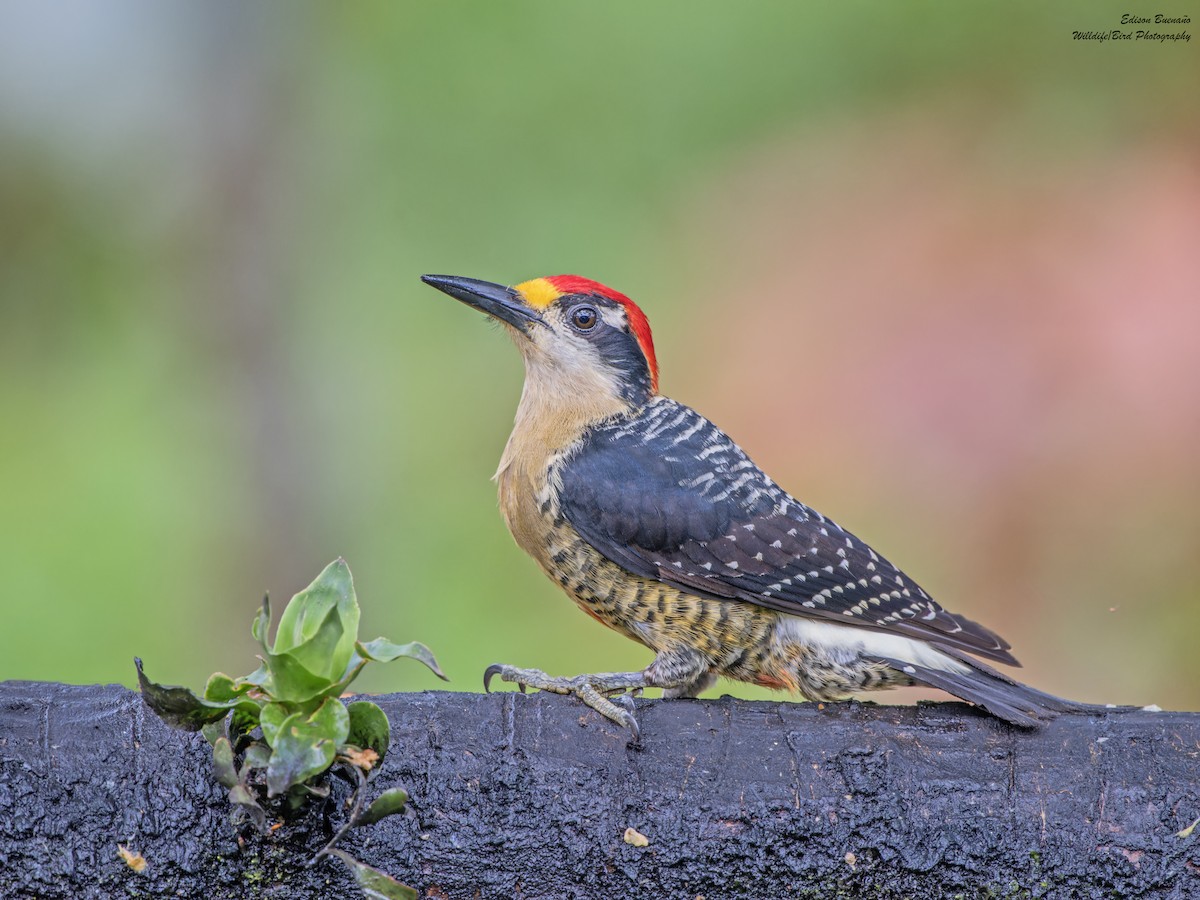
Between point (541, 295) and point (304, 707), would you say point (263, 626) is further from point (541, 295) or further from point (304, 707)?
point (541, 295)

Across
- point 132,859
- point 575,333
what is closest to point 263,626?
point 132,859

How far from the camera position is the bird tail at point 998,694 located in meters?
3.27

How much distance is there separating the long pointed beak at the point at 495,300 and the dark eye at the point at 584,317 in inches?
5.0

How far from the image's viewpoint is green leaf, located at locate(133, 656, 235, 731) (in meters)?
2.43

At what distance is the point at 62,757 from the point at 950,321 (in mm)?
7043

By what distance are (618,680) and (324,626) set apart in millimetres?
1343

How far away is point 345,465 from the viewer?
6.82m

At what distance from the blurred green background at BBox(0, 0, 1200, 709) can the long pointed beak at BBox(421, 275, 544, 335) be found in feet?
7.56

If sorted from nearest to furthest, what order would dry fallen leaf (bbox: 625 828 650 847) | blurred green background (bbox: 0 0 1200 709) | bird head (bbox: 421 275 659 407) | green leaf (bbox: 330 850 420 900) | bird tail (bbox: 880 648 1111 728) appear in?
green leaf (bbox: 330 850 420 900)
dry fallen leaf (bbox: 625 828 650 847)
bird tail (bbox: 880 648 1111 728)
bird head (bbox: 421 275 659 407)
blurred green background (bbox: 0 0 1200 709)

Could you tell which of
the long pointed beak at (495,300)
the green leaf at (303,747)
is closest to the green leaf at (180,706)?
the green leaf at (303,747)

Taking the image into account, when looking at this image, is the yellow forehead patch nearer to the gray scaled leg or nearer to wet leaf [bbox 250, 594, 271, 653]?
the gray scaled leg

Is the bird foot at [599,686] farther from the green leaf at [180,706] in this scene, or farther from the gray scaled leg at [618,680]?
the green leaf at [180,706]

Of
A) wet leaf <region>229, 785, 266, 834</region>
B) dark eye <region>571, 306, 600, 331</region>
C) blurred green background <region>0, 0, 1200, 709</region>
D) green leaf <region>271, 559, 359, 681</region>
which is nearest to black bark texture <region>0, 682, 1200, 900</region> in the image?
wet leaf <region>229, 785, 266, 834</region>

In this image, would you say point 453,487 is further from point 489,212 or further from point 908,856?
point 908,856
